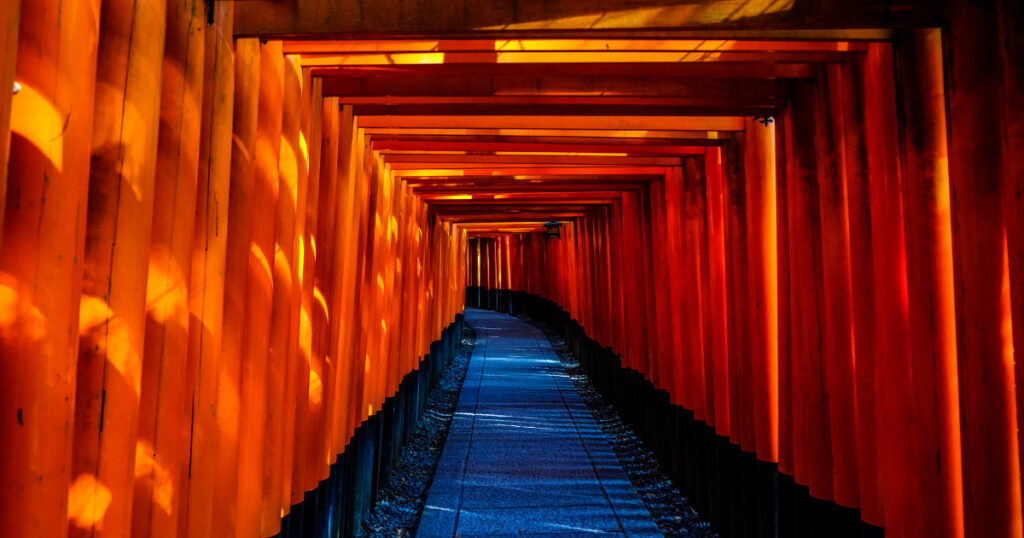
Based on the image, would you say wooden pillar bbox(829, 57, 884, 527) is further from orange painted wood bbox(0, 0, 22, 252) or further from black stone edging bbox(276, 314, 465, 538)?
orange painted wood bbox(0, 0, 22, 252)

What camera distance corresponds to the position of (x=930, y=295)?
8.87 ft

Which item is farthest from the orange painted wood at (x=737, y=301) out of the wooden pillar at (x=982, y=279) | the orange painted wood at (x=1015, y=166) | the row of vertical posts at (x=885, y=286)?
the orange painted wood at (x=1015, y=166)

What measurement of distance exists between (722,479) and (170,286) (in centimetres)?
451

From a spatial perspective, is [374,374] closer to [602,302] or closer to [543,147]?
[543,147]

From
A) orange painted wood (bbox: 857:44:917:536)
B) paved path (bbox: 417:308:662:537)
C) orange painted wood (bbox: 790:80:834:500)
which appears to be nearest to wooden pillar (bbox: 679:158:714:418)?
paved path (bbox: 417:308:662:537)

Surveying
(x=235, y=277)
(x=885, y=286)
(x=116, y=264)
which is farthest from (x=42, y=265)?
(x=885, y=286)

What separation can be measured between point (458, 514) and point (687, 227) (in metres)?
3.41

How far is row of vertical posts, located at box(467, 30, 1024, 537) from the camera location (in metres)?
2.40

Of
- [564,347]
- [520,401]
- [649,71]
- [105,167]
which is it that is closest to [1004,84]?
[649,71]

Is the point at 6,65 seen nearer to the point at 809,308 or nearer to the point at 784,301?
the point at 809,308

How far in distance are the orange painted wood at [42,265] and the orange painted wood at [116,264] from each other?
17 cm

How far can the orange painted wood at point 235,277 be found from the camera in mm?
2711

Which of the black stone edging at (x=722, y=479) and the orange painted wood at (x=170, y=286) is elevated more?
the orange painted wood at (x=170, y=286)

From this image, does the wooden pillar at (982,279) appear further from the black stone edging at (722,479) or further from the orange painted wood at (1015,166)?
the black stone edging at (722,479)
